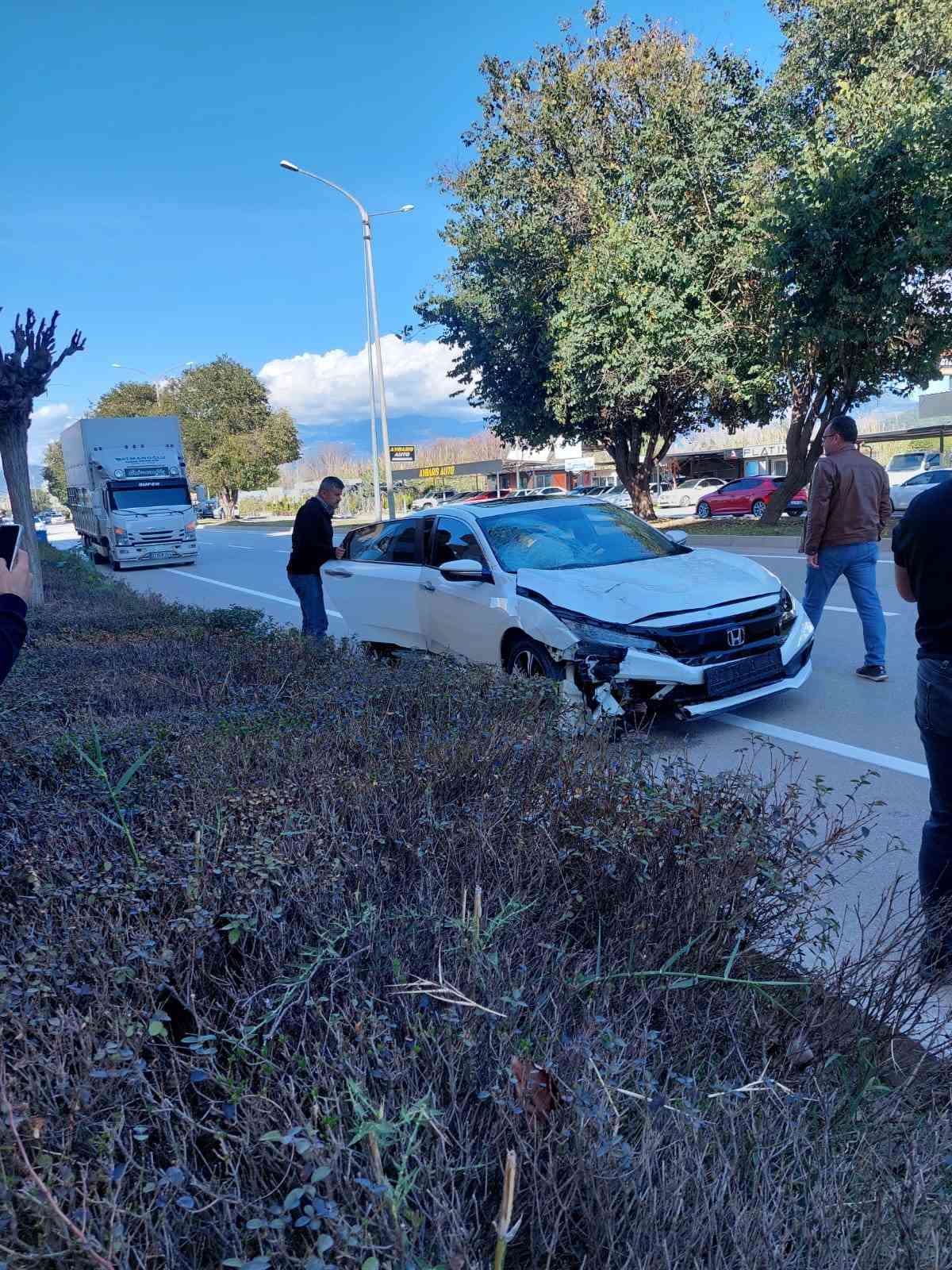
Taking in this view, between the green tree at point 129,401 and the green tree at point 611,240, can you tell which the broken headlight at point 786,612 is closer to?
the green tree at point 611,240

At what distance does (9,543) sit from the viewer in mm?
2389

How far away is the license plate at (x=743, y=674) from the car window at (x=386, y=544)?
3.22 m

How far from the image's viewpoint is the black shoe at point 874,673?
6934 mm

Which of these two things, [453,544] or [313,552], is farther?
[313,552]

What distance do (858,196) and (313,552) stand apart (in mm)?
12743

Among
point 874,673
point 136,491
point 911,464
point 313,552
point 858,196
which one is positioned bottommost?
point 874,673

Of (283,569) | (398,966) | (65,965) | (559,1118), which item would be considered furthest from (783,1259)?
(283,569)

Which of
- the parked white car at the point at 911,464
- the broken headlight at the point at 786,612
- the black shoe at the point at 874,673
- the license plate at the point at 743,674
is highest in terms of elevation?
the parked white car at the point at 911,464

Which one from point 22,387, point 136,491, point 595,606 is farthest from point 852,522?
point 136,491

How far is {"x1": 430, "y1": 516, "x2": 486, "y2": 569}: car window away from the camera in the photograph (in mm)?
7004

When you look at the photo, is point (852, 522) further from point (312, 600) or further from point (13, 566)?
point (13, 566)

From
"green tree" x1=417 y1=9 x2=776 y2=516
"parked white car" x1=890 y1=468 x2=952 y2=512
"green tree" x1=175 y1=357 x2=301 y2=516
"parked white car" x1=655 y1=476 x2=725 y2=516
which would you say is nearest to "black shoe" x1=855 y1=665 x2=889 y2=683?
"green tree" x1=417 y1=9 x2=776 y2=516

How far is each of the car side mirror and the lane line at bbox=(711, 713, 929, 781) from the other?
6.40ft

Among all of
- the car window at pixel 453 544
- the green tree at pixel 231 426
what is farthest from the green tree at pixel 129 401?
the car window at pixel 453 544
